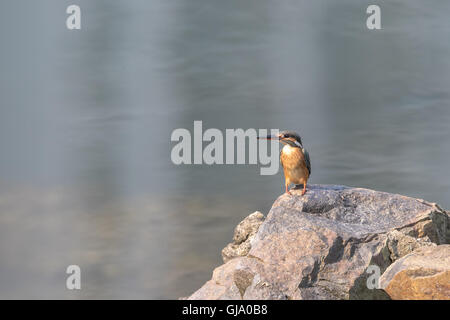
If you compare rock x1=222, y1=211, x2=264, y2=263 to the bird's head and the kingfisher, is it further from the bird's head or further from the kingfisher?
the bird's head

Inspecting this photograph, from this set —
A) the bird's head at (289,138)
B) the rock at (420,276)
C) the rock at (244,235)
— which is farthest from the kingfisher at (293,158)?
the rock at (244,235)

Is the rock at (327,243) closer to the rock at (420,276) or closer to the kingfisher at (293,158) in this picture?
the rock at (420,276)

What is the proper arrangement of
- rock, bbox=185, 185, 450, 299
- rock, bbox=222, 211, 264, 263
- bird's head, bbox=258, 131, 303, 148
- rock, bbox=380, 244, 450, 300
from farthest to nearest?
rock, bbox=222, 211, 264, 263
bird's head, bbox=258, 131, 303, 148
rock, bbox=185, 185, 450, 299
rock, bbox=380, 244, 450, 300

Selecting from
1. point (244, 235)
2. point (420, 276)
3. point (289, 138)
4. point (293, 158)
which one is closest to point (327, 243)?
point (420, 276)

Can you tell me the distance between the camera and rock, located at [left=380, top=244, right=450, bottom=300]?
20.4 ft

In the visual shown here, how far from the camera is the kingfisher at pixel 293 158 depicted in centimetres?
733

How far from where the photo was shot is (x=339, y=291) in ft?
21.1

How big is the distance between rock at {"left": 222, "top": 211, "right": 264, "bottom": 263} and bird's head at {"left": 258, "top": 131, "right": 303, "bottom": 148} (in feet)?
7.98

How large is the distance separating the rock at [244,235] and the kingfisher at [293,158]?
2175 millimetres

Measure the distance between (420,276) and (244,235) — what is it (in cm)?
378

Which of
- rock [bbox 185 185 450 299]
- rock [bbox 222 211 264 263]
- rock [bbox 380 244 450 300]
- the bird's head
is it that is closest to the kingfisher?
the bird's head

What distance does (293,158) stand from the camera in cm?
736
